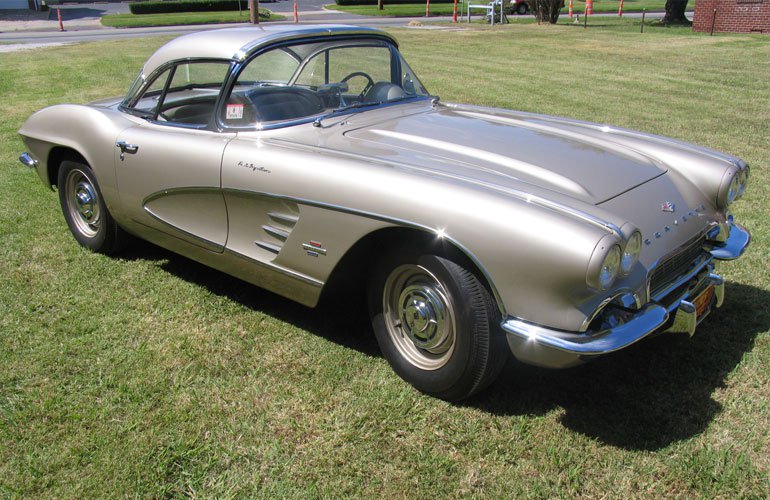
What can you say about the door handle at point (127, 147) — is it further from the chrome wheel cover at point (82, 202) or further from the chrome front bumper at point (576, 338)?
the chrome front bumper at point (576, 338)

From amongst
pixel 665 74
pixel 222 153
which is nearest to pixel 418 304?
pixel 222 153

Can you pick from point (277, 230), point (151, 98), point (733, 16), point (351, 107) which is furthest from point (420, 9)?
point (277, 230)

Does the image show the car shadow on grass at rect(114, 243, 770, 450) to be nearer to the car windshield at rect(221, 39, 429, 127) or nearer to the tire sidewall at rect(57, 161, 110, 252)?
the car windshield at rect(221, 39, 429, 127)

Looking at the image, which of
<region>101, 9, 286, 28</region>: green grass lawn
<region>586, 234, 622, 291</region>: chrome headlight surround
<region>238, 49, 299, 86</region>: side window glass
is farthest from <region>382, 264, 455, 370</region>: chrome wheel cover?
<region>101, 9, 286, 28</region>: green grass lawn

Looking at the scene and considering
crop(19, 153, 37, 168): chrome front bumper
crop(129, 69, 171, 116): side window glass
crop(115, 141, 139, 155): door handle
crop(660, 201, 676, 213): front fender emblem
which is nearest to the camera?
crop(660, 201, 676, 213): front fender emblem

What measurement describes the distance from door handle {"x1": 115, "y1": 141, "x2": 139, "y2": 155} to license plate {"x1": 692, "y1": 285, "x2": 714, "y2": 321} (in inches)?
116

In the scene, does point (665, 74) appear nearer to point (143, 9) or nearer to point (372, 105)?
point (372, 105)

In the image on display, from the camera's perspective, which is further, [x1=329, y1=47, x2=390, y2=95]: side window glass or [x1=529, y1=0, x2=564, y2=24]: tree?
[x1=529, y1=0, x2=564, y2=24]: tree

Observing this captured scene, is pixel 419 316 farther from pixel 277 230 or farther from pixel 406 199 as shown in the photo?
pixel 277 230

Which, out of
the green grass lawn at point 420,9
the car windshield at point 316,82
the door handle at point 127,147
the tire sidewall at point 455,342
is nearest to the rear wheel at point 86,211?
the door handle at point 127,147

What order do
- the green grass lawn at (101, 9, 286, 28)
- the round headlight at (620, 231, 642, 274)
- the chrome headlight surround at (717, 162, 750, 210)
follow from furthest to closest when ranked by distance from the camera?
the green grass lawn at (101, 9, 286, 28)
the chrome headlight surround at (717, 162, 750, 210)
the round headlight at (620, 231, 642, 274)

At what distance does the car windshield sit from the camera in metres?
3.49

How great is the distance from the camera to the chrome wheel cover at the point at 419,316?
2748 mm

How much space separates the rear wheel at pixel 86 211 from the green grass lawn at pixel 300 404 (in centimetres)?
12
